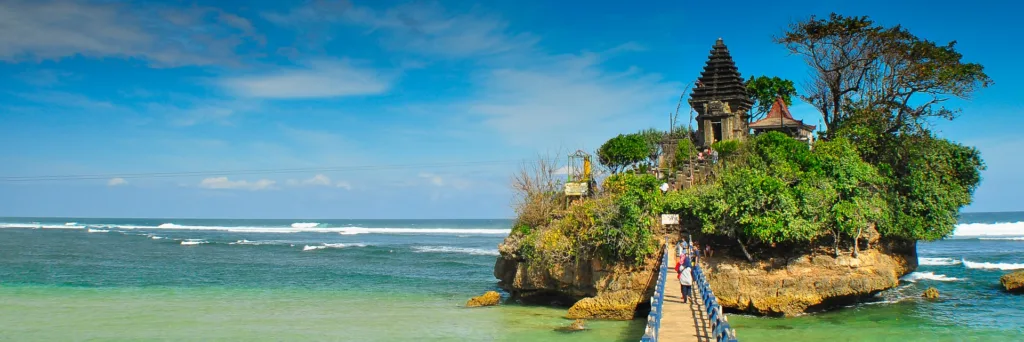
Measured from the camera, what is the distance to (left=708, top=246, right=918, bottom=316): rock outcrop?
67.0 ft

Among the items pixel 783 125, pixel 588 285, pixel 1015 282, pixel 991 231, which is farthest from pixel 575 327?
pixel 991 231

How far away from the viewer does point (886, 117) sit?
25.6 meters

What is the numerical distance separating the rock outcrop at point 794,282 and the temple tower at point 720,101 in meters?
12.2

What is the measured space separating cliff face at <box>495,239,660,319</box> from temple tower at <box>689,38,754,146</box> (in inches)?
518

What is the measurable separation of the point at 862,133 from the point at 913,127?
7.97ft

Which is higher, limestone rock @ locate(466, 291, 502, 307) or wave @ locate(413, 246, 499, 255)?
wave @ locate(413, 246, 499, 255)

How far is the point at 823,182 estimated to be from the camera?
20.9 metres

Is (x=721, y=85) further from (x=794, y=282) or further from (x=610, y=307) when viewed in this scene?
(x=610, y=307)

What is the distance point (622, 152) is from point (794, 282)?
945 cm

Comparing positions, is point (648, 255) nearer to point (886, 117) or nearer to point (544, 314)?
point (544, 314)

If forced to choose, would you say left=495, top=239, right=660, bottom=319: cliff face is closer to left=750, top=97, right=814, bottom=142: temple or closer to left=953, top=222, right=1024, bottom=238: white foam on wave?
left=750, top=97, right=814, bottom=142: temple

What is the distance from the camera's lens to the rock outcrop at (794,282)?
67.0ft

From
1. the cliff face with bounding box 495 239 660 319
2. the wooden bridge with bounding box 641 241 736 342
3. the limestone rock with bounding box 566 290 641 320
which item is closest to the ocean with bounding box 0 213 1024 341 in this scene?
the limestone rock with bounding box 566 290 641 320

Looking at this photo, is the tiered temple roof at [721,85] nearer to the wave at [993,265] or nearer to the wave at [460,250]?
the wave at [993,265]
